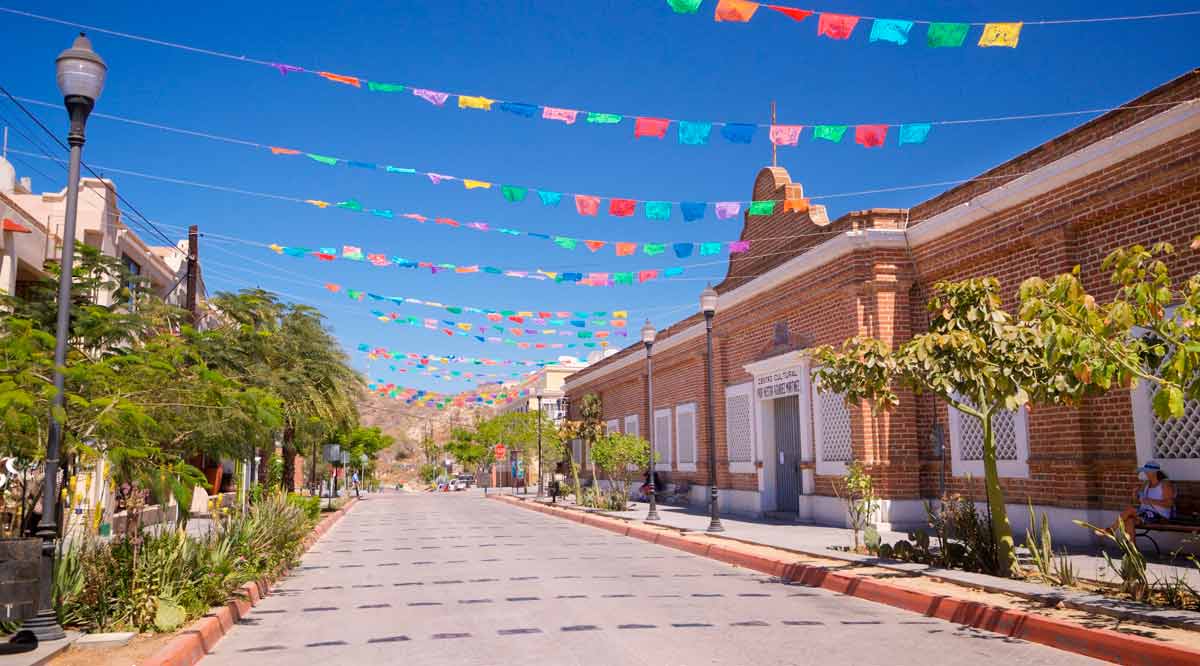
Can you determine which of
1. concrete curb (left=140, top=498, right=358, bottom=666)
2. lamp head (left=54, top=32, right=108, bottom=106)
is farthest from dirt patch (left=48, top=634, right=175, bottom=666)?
lamp head (left=54, top=32, right=108, bottom=106)

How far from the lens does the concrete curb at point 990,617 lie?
289 inches

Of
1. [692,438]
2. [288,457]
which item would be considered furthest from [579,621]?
[692,438]

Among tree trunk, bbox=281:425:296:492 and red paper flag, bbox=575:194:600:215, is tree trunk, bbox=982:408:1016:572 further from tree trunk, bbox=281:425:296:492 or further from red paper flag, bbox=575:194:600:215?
tree trunk, bbox=281:425:296:492

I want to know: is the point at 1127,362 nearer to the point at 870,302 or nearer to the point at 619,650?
the point at 619,650

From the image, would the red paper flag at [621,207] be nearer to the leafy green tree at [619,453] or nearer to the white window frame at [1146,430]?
the white window frame at [1146,430]

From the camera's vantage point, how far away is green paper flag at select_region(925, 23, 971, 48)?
11.0 m

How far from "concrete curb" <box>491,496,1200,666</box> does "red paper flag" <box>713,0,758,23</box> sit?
6893 mm

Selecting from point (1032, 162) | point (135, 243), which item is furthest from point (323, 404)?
point (1032, 162)

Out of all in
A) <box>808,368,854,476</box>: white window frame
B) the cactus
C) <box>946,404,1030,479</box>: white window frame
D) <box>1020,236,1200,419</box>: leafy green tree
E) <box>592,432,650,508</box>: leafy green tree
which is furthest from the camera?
<box>592,432,650,508</box>: leafy green tree

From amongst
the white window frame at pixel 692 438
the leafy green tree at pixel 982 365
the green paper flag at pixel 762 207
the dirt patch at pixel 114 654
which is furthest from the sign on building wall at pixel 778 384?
the dirt patch at pixel 114 654

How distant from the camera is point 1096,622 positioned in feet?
27.5

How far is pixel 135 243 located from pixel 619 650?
24.0 meters

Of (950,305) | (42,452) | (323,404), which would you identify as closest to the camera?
(42,452)

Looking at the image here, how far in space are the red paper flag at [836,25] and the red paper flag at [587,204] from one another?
636cm
